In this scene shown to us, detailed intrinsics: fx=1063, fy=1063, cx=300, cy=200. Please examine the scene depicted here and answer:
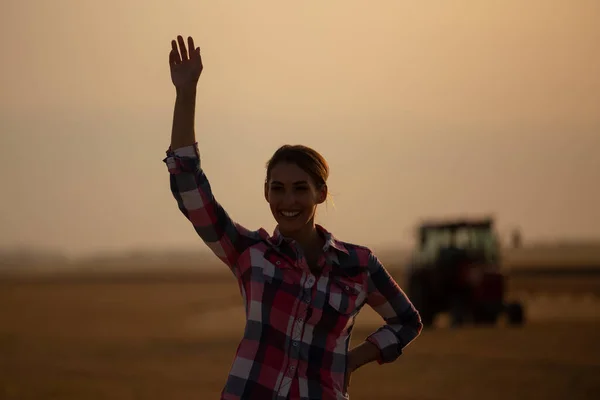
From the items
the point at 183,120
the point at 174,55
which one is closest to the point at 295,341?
the point at 183,120

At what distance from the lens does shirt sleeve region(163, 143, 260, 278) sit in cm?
302

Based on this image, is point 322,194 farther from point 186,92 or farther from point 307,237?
point 186,92

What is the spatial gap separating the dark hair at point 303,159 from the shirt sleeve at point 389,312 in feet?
0.98

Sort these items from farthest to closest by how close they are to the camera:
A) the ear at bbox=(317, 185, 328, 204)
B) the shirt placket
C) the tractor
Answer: the tractor → the ear at bbox=(317, 185, 328, 204) → the shirt placket

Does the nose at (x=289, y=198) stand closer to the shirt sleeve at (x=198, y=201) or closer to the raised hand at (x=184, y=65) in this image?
the shirt sleeve at (x=198, y=201)

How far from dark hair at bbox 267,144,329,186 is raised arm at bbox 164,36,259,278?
0.71ft

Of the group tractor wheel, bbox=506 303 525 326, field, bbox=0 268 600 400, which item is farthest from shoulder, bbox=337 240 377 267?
tractor wheel, bbox=506 303 525 326

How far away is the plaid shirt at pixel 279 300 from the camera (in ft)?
9.70

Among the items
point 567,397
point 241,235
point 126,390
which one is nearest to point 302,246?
point 241,235

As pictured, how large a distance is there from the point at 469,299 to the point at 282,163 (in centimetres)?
1683

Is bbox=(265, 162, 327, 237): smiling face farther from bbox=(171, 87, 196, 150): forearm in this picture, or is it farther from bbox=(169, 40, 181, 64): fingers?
bbox=(169, 40, 181, 64): fingers

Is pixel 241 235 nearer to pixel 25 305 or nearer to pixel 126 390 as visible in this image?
pixel 126 390

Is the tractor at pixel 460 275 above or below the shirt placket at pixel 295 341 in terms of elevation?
below

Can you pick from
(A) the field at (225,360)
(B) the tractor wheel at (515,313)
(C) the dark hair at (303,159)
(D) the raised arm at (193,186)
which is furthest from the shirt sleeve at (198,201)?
(B) the tractor wheel at (515,313)
